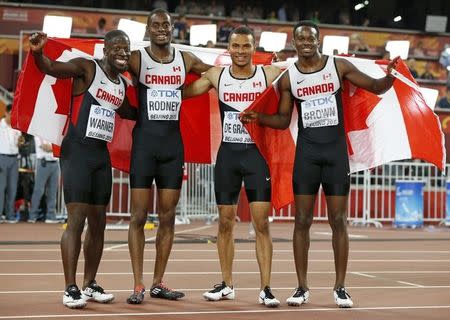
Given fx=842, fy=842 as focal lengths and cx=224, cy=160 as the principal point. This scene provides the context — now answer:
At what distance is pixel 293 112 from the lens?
7.30 meters

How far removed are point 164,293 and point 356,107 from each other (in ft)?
7.53

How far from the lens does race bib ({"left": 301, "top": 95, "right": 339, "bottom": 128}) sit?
665 cm

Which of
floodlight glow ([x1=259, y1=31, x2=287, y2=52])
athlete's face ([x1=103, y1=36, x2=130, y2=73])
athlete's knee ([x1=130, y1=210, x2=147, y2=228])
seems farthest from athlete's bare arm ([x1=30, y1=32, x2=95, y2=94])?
floodlight glow ([x1=259, y1=31, x2=287, y2=52])

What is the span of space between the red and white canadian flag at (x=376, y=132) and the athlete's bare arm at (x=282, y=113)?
0.17 metres

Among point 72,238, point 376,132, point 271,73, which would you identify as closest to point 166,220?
point 72,238

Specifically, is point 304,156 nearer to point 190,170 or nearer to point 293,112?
point 293,112

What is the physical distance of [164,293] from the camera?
6.79m

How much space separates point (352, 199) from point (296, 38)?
37.2 ft

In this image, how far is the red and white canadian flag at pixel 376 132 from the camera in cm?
731

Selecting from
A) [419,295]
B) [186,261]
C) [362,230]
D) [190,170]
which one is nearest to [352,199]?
[362,230]

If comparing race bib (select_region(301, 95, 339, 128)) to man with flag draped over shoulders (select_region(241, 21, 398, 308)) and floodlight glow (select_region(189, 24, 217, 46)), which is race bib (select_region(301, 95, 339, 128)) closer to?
man with flag draped over shoulders (select_region(241, 21, 398, 308))

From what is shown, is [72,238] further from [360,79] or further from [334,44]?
[334,44]

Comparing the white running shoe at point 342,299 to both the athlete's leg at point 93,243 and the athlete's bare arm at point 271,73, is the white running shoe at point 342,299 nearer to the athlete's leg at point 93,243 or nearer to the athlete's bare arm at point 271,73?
the athlete's bare arm at point 271,73

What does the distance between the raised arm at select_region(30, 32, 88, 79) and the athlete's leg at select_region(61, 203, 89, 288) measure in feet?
3.31
